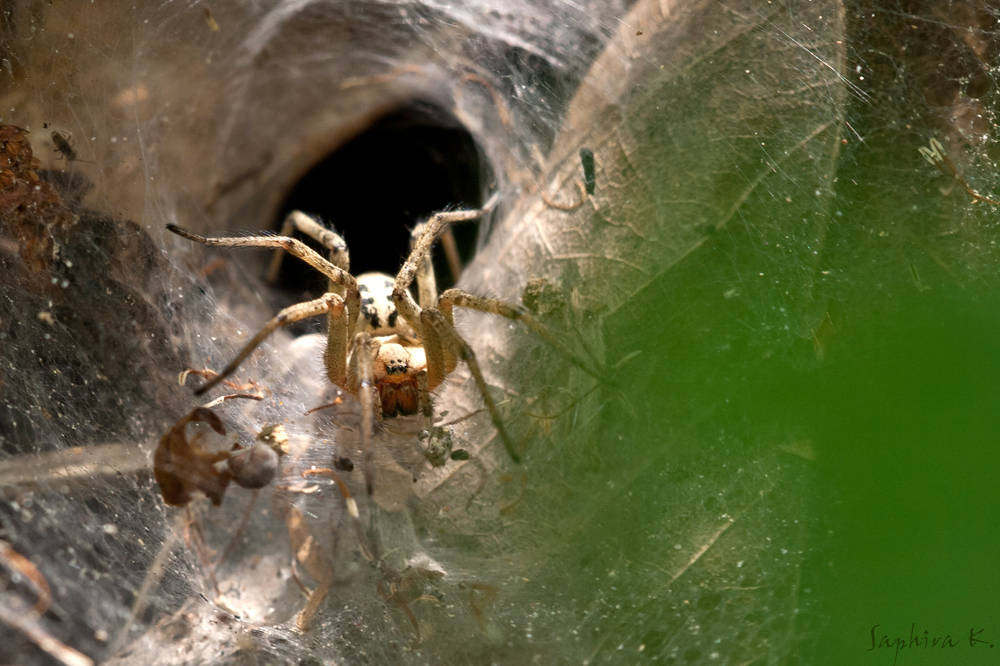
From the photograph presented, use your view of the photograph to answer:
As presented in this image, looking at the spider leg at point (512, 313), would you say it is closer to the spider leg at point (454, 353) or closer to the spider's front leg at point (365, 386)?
the spider leg at point (454, 353)

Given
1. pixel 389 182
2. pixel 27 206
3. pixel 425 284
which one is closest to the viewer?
pixel 27 206

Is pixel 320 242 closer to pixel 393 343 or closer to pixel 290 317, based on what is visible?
pixel 393 343

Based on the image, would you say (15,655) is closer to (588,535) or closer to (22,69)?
(588,535)

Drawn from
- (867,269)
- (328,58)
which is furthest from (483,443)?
(328,58)

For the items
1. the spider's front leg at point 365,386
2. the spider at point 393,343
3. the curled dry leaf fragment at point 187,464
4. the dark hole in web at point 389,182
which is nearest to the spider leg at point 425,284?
the spider at point 393,343

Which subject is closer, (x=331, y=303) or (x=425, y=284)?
(x=331, y=303)

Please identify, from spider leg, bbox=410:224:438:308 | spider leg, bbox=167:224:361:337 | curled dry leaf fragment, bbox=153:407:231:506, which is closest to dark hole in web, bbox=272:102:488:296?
spider leg, bbox=410:224:438:308

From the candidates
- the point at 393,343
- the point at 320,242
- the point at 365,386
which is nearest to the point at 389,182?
the point at 320,242
